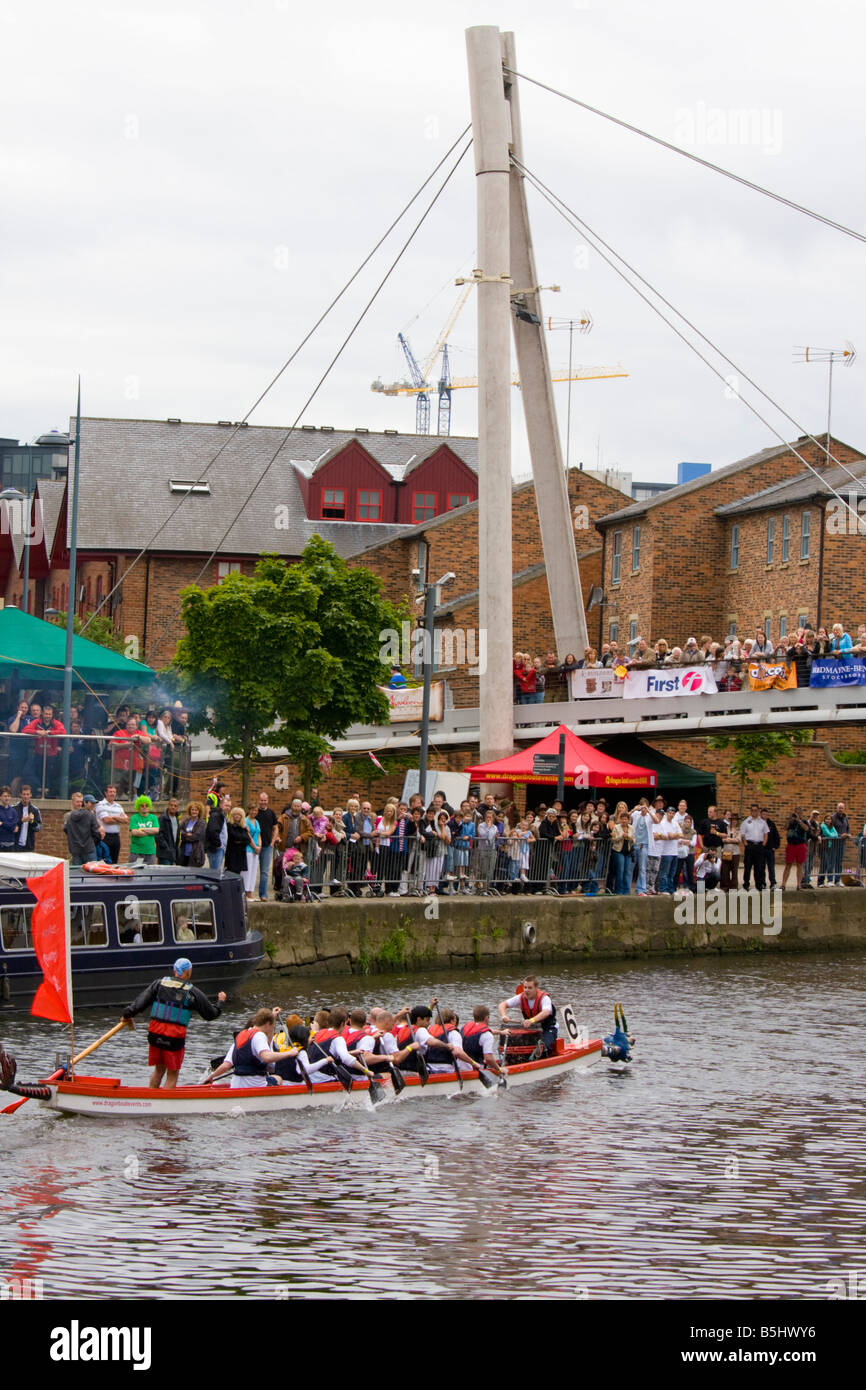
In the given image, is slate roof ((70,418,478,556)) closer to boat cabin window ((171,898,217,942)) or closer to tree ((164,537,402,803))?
tree ((164,537,402,803))

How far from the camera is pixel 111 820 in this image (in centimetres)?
2898

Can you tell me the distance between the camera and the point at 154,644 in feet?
214

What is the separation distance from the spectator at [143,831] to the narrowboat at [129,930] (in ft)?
5.28

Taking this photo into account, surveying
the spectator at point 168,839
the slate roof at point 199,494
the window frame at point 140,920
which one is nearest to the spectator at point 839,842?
the spectator at point 168,839

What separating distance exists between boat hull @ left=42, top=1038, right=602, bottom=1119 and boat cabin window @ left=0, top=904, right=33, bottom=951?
541 centimetres

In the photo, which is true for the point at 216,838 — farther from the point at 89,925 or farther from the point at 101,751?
the point at 89,925

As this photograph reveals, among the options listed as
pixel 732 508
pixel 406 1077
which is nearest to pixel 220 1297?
pixel 406 1077

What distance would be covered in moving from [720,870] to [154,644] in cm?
3314

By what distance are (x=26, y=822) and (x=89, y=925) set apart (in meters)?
2.80

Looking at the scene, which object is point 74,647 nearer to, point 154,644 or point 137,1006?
point 137,1006

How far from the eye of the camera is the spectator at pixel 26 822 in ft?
91.6

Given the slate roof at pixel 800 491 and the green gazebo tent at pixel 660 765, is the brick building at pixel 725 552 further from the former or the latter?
the green gazebo tent at pixel 660 765
